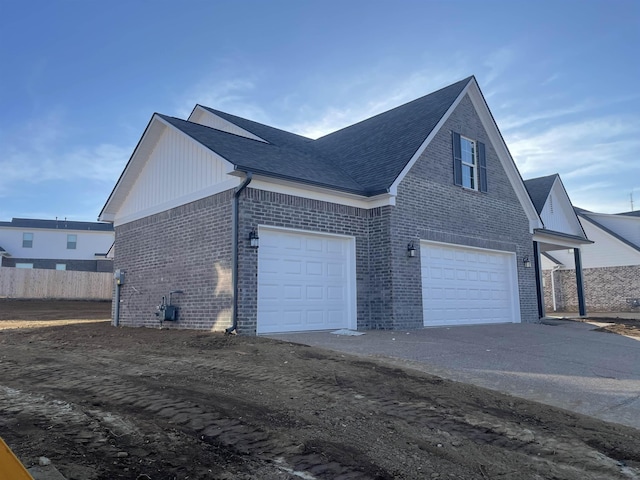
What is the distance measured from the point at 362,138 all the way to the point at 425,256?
5389 millimetres

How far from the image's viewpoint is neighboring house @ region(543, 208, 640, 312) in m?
27.6

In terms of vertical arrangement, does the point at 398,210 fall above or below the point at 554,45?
below

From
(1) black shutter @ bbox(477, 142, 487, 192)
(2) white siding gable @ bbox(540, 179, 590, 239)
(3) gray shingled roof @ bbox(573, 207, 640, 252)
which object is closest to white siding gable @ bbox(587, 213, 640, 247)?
(3) gray shingled roof @ bbox(573, 207, 640, 252)

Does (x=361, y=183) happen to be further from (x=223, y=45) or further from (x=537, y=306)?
(x=537, y=306)

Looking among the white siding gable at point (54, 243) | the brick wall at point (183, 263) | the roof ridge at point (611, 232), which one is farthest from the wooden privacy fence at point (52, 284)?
the roof ridge at point (611, 232)

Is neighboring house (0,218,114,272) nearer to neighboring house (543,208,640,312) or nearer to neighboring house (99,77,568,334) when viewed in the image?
neighboring house (99,77,568,334)

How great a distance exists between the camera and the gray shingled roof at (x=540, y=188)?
19.6 meters

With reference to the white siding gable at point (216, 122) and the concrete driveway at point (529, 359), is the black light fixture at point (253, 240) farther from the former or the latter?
the white siding gable at point (216, 122)

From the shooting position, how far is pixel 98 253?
137ft

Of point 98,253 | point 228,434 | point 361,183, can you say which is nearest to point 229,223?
point 361,183

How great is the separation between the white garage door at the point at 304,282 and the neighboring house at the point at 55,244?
3398 centimetres

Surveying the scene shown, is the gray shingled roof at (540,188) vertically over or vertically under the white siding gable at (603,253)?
over

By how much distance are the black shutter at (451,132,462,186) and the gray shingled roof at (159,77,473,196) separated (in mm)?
960

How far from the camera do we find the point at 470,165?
15.3m
